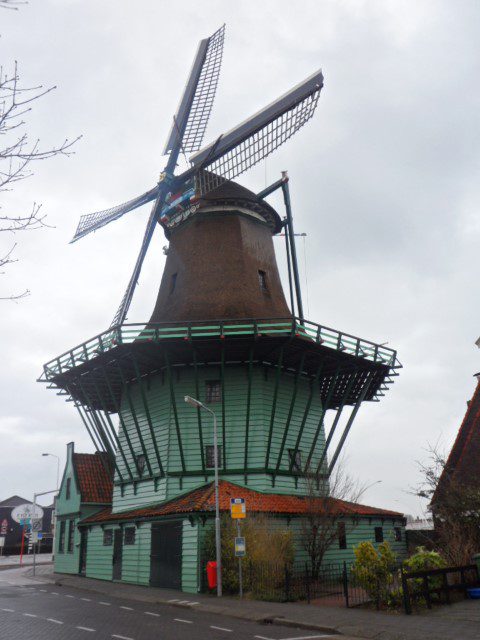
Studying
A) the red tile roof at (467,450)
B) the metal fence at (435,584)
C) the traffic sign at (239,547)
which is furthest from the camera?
the red tile roof at (467,450)

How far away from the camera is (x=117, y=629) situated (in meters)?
13.3

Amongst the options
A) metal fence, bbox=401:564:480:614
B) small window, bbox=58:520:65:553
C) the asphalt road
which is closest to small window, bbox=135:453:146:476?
the asphalt road

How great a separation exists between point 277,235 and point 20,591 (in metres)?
21.2

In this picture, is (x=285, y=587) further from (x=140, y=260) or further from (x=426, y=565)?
(x=140, y=260)

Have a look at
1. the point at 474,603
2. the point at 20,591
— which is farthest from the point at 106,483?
the point at 474,603

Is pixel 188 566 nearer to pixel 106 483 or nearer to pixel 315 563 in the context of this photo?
pixel 315 563

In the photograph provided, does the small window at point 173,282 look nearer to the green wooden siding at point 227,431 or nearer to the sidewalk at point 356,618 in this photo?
the green wooden siding at point 227,431

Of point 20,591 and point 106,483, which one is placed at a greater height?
point 106,483

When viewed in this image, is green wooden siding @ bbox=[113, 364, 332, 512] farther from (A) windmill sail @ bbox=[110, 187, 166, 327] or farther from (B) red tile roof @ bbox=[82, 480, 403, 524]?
(A) windmill sail @ bbox=[110, 187, 166, 327]

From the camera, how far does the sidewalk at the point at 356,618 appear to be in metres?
12.1

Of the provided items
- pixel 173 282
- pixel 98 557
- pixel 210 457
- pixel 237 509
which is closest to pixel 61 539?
pixel 98 557

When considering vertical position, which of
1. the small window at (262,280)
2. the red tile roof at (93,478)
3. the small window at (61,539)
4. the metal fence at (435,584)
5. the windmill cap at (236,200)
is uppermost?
the windmill cap at (236,200)

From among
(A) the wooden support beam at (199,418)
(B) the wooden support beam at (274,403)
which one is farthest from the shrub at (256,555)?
(A) the wooden support beam at (199,418)

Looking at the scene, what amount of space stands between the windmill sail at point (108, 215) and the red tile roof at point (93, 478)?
13304mm
